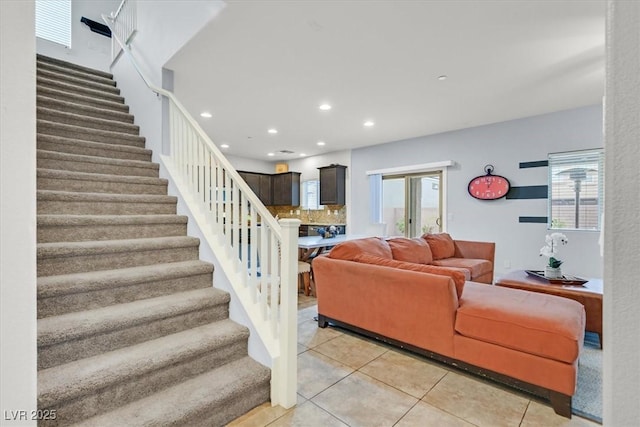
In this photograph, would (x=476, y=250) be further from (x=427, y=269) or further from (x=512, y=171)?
(x=427, y=269)

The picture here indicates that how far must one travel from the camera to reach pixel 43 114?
120 inches

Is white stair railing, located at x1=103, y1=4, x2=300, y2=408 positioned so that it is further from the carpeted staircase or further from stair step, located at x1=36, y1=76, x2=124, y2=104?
stair step, located at x1=36, y1=76, x2=124, y2=104

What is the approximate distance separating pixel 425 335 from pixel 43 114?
417cm

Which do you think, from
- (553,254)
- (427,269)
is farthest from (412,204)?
(427,269)

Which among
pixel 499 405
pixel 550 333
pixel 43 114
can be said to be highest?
pixel 43 114

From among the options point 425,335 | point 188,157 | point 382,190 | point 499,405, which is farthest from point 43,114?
point 382,190

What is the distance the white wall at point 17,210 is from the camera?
0.66 metres

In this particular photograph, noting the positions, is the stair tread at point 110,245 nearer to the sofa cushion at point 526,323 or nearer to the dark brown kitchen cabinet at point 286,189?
the sofa cushion at point 526,323

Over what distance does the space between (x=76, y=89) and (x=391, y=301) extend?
4.47m

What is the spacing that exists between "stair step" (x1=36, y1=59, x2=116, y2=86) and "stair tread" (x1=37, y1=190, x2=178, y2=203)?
2.60 metres

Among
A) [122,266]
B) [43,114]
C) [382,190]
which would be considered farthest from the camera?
[382,190]

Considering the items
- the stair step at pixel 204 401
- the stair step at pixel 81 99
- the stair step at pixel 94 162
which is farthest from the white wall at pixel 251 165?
the stair step at pixel 204 401

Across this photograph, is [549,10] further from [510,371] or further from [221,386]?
[221,386]

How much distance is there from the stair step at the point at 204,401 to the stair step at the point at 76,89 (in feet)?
12.6
